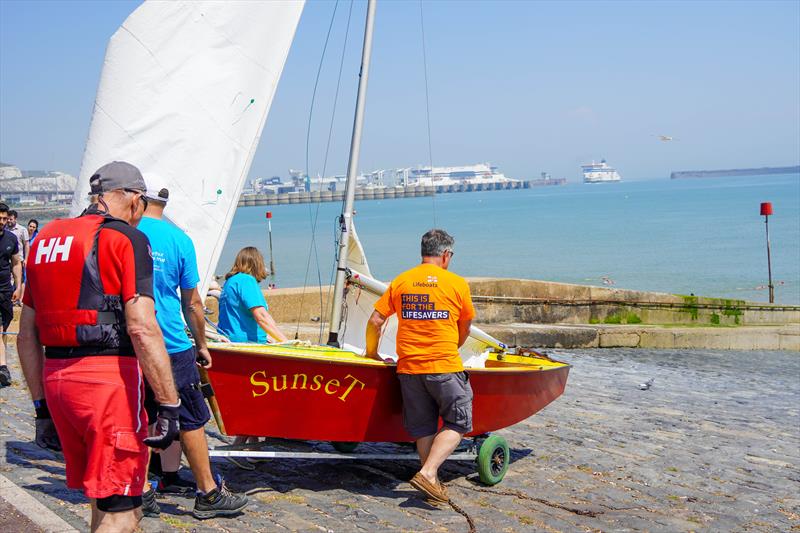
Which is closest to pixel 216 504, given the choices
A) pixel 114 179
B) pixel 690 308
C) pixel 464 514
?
pixel 464 514

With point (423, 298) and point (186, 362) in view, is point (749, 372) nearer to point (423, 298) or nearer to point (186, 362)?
point (423, 298)

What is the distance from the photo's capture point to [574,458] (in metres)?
7.23

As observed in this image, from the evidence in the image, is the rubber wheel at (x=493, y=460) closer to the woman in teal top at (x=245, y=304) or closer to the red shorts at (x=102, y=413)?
the woman in teal top at (x=245, y=304)

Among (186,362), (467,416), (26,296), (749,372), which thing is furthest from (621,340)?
(26,296)

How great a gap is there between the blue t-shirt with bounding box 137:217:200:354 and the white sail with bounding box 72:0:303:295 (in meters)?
1.08

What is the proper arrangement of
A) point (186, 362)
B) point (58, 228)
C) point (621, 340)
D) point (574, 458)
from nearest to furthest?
point (58, 228) < point (186, 362) < point (574, 458) < point (621, 340)

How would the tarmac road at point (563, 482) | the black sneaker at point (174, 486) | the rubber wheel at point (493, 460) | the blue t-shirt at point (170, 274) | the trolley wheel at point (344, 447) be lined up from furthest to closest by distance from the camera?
the trolley wheel at point (344, 447), the rubber wheel at point (493, 460), the black sneaker at point (174, 486), the tarmac road at point (563, 482), the blue t-shirt at point (170, 274)

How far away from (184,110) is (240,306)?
1473 millimetres

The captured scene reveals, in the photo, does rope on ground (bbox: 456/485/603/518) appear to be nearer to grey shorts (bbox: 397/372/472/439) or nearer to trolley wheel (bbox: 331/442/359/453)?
grey shorts (bbox: 397/372/472/439)

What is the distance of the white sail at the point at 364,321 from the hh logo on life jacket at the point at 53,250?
14.0 feet

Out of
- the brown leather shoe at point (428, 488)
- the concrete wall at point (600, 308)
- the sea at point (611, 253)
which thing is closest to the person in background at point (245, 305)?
the brown leather shoe at point (428, 488)

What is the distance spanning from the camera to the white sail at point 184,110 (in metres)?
6.28

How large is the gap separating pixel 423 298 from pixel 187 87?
2313mm

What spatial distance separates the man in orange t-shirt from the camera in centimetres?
585
